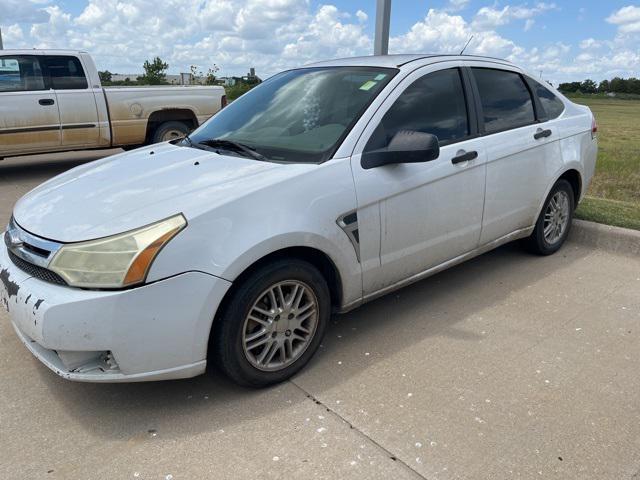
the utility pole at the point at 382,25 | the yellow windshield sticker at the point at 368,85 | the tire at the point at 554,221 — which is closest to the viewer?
the yellow windshield sticker at the point at 368,85

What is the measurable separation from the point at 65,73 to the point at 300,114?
21.0 feet

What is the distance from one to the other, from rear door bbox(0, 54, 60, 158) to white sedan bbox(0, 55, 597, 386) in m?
5.35

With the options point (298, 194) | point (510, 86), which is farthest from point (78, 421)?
point (510, 86)

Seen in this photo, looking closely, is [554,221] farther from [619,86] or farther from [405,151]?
[619,86]

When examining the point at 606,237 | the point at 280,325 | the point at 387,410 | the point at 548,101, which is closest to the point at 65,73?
the point at 548,101

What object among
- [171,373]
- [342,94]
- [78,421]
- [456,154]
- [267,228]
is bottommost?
[78,421]

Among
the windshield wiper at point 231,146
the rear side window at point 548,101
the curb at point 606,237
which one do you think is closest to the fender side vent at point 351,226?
the windshield wiper at point 231,146

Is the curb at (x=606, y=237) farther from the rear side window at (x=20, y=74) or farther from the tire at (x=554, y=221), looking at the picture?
the rear side window at (x=20, y=74)

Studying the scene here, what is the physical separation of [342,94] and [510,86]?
1589mm

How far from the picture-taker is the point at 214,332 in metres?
2.75

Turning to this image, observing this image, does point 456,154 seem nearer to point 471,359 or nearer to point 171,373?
point 471,359

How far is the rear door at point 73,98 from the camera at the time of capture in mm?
8398

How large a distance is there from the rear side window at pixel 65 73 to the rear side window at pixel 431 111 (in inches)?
263

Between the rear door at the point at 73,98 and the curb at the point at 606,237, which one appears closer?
the curb at the point at 606,237
